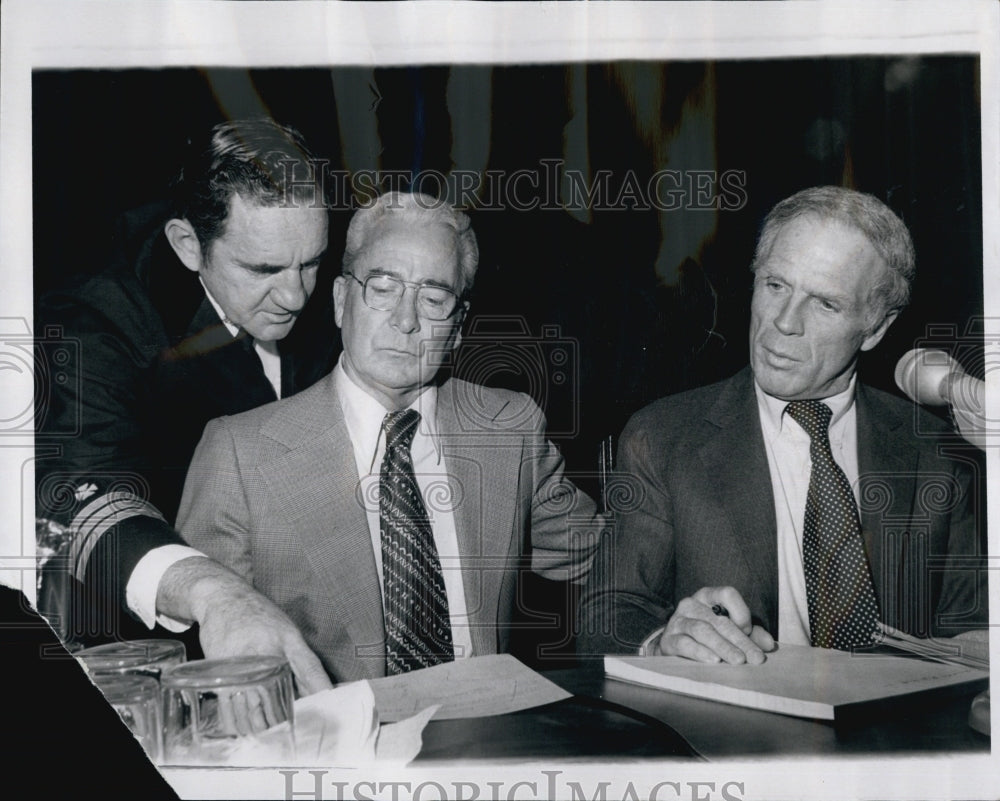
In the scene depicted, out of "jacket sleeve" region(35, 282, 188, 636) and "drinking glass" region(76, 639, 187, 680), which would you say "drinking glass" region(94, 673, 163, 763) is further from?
"jacket sleeve" region(35, 282, 188, 636)

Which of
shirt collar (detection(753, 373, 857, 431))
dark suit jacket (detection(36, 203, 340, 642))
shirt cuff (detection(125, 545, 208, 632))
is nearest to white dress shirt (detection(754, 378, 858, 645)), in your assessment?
shirt collar (detection(753, 373, 857, 431))

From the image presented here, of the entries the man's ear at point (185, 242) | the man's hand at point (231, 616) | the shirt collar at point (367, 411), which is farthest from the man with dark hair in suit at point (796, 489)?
the man's ear at point (185, 242)

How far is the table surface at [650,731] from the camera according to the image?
2184 mm

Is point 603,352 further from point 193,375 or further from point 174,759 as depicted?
point 174,759

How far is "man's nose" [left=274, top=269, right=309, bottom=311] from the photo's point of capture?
2.22 m

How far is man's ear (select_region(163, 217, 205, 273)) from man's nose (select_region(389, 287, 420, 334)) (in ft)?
1.37

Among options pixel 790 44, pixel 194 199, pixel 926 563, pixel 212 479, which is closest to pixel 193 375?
pixel 212 479

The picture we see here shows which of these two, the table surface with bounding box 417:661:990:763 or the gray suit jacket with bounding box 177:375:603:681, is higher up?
the gray suit jacket with bounding box 177:375:603:681

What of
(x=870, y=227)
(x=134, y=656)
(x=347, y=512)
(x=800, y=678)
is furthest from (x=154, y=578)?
(x=870, y=227)

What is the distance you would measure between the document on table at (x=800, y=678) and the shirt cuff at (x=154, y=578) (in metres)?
0.91

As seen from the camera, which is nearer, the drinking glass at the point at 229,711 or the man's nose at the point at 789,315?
the drinking glass at the point at 229,711

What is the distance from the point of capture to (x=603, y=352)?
2252 millimetres

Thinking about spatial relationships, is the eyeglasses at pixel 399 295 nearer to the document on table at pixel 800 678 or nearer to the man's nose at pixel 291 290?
the man's nose at pixel 291 290

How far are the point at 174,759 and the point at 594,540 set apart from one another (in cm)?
96
